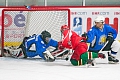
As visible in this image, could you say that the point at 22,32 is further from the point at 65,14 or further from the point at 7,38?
the point at 65,14

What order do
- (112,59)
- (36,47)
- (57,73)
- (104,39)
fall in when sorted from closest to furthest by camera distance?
(57,73)
(112,59)
(104,39)
(36,47)

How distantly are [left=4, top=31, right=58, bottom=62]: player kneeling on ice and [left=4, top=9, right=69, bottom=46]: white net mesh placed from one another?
0.37ft

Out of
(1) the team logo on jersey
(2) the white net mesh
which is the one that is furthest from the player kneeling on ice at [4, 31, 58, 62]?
(1) the team logo on jersey

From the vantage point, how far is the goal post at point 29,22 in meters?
4.22

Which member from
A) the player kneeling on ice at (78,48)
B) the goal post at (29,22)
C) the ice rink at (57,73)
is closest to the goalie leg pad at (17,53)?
the goal post at (29,22)

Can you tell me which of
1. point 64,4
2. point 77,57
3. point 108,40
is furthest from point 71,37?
point 64,4

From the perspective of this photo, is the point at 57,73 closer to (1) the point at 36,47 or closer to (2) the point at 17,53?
(1) the point at 36,47

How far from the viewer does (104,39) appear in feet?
12.6

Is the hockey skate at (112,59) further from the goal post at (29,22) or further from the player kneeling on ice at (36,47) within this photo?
the goal post at (29,22)

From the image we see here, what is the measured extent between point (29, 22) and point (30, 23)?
21 millimetres

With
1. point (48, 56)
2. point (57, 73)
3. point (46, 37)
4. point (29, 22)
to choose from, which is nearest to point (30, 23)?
point (29, 22)

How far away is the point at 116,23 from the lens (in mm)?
4527

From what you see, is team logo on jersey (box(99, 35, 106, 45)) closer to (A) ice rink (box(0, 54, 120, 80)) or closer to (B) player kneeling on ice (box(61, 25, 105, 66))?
(B) player kneeling on ice (box(61, 25, 105, 66))

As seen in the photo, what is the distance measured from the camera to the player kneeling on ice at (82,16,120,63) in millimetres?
3729
